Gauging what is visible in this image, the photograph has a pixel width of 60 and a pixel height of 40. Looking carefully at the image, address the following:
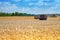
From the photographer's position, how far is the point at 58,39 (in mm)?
10289

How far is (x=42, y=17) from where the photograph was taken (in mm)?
39531

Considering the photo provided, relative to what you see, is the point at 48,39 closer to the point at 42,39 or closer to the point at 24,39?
the point at 42,39

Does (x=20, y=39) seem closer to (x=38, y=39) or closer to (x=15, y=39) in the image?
(x=15, y=39)

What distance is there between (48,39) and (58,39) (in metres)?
0.55

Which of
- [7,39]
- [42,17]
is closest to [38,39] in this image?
[7,39]

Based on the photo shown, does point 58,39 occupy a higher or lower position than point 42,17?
higher

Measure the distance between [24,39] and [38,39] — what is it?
77 cm

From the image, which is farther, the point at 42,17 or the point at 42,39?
the point at 42,17

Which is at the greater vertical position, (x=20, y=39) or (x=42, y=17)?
(x=20, y=39)

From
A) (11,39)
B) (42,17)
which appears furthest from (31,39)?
(42,17)

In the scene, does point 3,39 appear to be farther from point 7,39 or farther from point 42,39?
point 42,39

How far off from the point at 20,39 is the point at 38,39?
1.00 meters

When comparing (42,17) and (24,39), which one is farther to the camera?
(42,17)

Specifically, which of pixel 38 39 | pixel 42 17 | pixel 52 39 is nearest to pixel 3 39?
pixel 38 39
